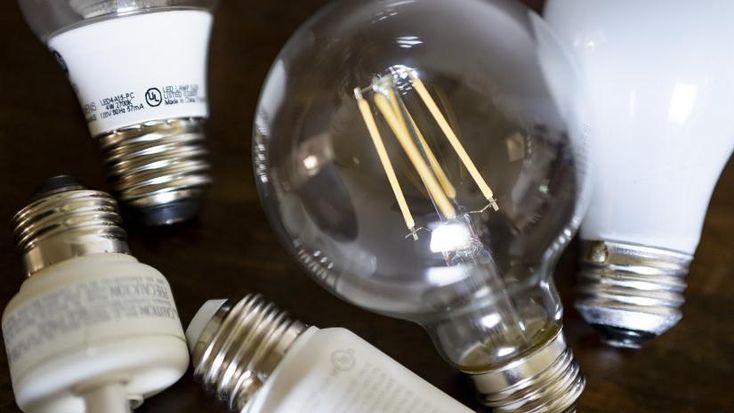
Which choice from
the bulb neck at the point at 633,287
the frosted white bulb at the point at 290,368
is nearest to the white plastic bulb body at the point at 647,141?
the bulb neck at the point at 633,287

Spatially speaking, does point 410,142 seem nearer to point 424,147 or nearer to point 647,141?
point 424,147

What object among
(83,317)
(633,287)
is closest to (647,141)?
(633,287)

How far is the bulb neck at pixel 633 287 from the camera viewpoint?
49 cm

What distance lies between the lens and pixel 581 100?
45 centimetres

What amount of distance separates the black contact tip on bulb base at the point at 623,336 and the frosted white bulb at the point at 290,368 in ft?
0.35

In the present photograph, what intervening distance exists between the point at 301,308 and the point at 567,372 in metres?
0.17

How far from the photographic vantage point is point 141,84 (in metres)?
0.50

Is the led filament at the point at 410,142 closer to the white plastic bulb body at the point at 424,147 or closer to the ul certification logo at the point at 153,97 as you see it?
the white plastic bulb body at the point at 424,147

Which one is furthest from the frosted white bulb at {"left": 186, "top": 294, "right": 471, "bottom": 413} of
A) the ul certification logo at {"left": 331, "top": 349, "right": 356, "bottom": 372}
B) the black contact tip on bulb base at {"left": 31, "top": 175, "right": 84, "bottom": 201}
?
the black contact tip on bulb base at {"left": 31, "top": 175, "right": 84, "bottom": 201}

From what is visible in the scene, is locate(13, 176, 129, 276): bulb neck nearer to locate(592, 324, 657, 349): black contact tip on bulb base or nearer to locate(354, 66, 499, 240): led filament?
locate(354, 66, 499, 240): led filament

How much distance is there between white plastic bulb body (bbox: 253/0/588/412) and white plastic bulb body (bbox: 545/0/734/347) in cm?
3

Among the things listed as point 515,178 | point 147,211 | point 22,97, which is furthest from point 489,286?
point 22,97

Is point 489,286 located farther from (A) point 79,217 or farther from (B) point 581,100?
(A) point 79,217

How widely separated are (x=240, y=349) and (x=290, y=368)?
0.03 metres
